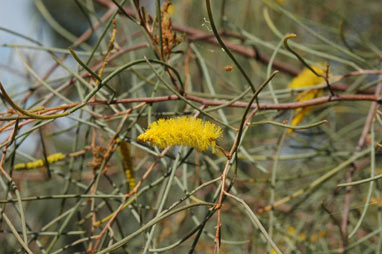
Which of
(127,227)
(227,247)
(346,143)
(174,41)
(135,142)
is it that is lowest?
(127,227)

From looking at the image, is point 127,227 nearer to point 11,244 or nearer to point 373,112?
point 11,244

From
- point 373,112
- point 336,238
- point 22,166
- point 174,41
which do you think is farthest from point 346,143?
point 22,166

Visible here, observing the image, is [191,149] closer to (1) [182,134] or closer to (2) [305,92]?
(1) [182,134]

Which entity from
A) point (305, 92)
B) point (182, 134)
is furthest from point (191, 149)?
point (305, 92)

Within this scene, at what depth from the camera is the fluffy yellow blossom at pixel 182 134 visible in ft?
1.13

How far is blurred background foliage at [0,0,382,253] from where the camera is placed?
475 millimetres

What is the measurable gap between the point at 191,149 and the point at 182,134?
134 millimetres

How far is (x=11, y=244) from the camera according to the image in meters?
0.94

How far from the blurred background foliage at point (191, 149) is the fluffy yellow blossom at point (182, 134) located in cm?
4

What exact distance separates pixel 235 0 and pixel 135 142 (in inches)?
42.3

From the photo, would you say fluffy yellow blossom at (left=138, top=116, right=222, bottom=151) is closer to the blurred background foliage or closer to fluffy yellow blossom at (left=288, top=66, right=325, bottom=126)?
the blurred background foliage

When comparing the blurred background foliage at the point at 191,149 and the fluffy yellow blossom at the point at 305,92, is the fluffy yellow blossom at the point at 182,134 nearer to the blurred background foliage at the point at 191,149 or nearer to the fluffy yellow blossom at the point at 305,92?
the blurred background foliage at the point at 191,149

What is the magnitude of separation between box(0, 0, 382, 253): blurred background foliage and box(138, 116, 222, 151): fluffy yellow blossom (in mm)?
41

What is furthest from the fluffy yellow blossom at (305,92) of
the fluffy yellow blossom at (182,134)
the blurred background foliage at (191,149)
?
the fluffy yellow blossom at (182,134)
